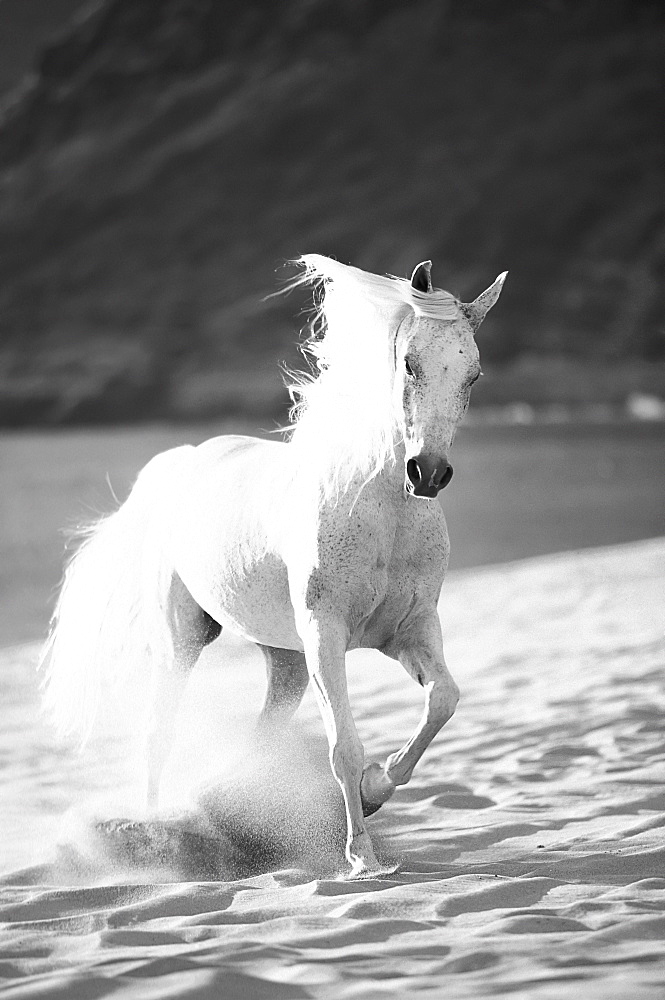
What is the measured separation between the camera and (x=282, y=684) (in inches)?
201

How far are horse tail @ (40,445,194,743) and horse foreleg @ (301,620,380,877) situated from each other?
141cm

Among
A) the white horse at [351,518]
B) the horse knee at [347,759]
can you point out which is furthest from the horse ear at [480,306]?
the horse knee at [347,759]

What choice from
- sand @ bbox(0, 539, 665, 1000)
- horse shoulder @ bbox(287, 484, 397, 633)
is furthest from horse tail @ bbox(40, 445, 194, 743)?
horse shoulder @ bbox(287, 484, 397, 633)

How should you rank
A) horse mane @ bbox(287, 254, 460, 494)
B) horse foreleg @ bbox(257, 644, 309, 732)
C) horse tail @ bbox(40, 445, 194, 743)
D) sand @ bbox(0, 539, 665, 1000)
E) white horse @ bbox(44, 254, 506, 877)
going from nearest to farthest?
1. sand @ bbox(0, 539, 665, 1000)
2. white horse @ bbox(44, 254, 506, 877)
3. horse mane @ bbox(287, 254, 460, 494)
4. horse foreleg @ bbox(257, 644, 309, 732)
5. horse tail @ bbox(40, 445, 194, 743)

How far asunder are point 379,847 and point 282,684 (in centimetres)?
81

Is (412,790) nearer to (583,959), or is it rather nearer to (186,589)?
(186,589)

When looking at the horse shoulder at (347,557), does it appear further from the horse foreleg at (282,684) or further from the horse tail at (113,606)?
the horse tail at (113,606)

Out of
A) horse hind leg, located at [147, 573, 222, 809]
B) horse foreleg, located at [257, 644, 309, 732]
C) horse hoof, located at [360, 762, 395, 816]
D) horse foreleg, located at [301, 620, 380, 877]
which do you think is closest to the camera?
horse foreleg, located at [301, 620, 380, 877]

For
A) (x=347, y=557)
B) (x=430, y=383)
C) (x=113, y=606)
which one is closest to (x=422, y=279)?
(x=430, y=383)

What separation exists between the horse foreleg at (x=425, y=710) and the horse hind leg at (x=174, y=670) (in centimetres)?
125

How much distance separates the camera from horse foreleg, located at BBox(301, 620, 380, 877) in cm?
403

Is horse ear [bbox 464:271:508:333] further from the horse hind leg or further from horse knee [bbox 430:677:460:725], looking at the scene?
the horse hind leg

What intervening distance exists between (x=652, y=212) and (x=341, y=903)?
649 ft

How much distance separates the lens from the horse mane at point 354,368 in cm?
393
